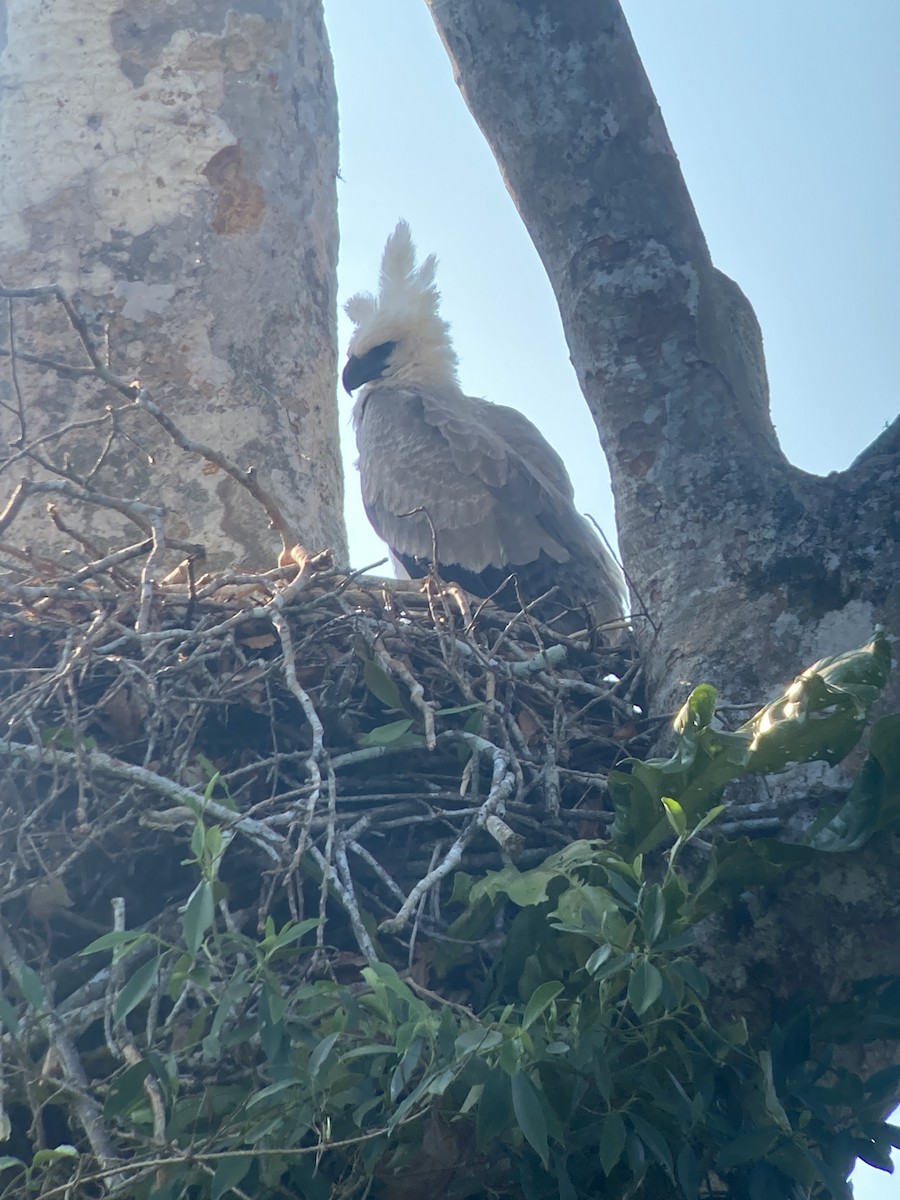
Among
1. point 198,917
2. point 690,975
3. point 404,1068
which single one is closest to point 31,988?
point 198,917

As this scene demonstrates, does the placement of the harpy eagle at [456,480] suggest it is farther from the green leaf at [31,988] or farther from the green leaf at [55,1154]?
the green leaf at [55,1154]

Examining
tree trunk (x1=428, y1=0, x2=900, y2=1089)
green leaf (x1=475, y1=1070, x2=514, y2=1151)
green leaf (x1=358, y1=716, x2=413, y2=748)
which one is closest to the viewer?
green leaf (x1=475, y1=1070, x2=514, y2=1151)

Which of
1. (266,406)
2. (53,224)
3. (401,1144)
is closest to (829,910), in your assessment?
(401,1144)

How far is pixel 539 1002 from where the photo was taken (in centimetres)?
245

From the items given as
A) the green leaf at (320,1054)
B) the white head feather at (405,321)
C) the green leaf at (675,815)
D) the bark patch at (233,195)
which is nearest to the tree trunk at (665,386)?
the green leaf at (675,815)

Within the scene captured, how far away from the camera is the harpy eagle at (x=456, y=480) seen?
5.82 meters

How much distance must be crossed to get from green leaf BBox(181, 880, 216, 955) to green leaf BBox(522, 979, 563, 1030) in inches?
22.4

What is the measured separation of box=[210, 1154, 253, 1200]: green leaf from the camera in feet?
7.94

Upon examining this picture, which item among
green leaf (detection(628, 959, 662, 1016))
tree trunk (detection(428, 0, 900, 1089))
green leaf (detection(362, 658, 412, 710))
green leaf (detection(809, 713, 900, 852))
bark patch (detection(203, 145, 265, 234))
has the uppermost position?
bark patch (detection(203, 145, 265, 234))

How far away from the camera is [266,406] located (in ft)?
17.8

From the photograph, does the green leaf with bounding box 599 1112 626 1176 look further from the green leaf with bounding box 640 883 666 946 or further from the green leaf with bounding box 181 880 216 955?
the green leaf with bounding box 181 880 216 955

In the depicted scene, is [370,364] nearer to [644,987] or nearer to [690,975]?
[690,975]

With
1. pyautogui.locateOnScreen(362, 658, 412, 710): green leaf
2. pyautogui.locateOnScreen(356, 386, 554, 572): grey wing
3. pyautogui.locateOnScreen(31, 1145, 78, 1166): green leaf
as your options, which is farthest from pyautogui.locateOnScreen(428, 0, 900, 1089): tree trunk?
pyautogui.locateOnScreen(356, 386, 554, 572): grey wing

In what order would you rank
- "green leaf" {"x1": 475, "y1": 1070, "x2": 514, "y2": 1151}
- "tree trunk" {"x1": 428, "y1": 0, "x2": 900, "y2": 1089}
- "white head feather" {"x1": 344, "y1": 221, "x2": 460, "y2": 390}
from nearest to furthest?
"green leaf" {"x1": 475, "y1": 1070, "x2": 514, "y2": 1151}
"tree trunk" {"x1": 428, "y1": 0, "x2": 900, "y2": 1089}
"white head feather" {"x1": 344, "y1": 221, "x2": 460, "y2": 390}
